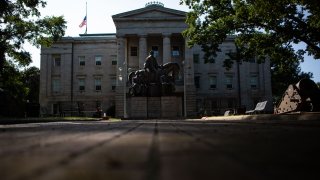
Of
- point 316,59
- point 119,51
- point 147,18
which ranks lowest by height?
point 316,59

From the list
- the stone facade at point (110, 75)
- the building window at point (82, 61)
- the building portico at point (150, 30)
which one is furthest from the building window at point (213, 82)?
the building window at point (82, 61)

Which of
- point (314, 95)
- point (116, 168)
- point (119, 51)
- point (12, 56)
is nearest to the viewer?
point (116, 168)

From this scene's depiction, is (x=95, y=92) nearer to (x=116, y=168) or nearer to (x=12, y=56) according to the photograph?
(x=12, y=56)

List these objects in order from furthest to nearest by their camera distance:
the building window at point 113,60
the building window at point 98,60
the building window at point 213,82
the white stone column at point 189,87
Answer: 1. the building window at point 98,60
2. the building window at point 113,60
3. the building window at point 213,82
4. the white stone column at point 189,87

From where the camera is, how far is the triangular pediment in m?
60.5

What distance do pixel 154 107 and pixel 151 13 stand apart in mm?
30424

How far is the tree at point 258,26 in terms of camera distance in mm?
21172

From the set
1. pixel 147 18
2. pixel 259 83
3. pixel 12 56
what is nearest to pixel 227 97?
pixel 259 83

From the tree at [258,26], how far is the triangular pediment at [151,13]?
35.5 m

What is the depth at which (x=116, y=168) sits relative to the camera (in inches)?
70.2

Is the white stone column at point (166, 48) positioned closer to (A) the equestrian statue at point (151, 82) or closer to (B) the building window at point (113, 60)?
(B) the building window at point (113, 60)

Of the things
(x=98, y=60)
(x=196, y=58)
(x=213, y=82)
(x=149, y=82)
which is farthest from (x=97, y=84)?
(x=149, y=82)

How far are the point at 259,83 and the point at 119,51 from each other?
23918 millimetres

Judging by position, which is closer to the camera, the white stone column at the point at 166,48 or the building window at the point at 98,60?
the white stone column at the point at 166,48
